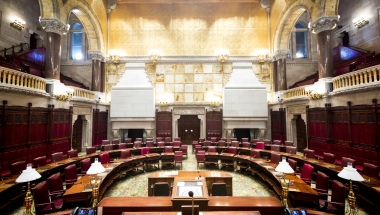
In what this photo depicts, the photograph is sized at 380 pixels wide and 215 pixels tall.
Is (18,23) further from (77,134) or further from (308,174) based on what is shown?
(308,174)

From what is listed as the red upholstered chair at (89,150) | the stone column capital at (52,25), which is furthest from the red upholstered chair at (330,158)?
the stone column capital at (52,25)

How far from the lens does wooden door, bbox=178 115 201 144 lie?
16828 mm

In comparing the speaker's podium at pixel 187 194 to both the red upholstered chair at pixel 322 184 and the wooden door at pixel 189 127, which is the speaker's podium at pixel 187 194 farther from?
the wooden door at pixel 189 127

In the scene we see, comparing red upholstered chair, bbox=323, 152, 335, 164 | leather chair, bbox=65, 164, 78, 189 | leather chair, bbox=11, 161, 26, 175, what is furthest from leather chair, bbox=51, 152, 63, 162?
red upholstered chair, bbox=323, 152, 335, 164

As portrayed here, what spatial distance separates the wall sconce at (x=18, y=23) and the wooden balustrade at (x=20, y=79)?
6.92 m

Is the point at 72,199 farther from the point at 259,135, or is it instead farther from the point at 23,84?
the point at 259,135

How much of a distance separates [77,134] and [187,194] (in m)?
12.4

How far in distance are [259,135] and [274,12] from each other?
9.86 metres

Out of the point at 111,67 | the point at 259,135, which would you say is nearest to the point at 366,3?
the point at 259,135

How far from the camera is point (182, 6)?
55.6 ft

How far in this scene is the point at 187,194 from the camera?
4.29 meters

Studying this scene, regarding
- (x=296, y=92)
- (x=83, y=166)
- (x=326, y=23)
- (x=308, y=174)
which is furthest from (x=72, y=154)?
(x=326, y=23)

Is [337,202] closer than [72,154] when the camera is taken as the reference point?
Yes

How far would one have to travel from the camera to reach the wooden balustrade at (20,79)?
7.43m
